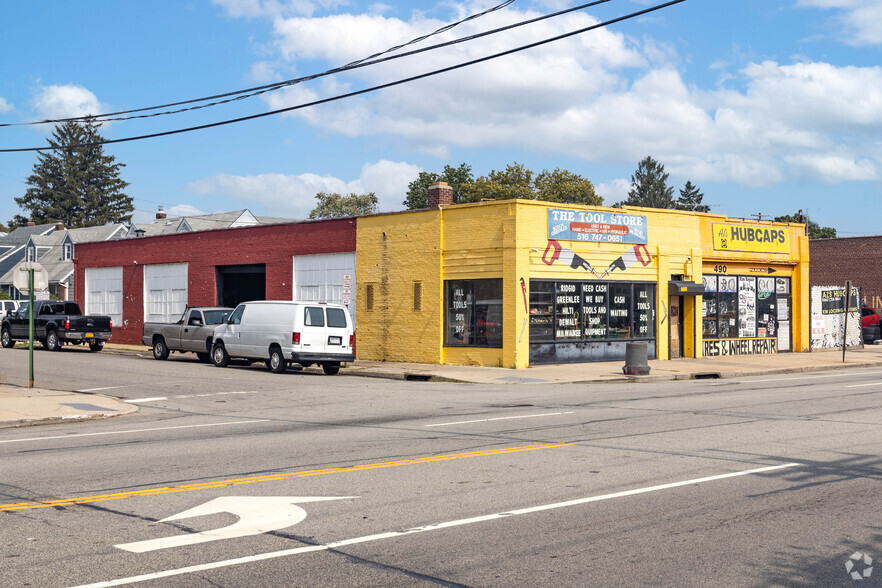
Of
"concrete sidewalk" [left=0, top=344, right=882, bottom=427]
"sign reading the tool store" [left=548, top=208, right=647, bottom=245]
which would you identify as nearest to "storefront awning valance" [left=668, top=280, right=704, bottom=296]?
"sign reading the tool store" [left=548, top=208, right=647, bottom=245]

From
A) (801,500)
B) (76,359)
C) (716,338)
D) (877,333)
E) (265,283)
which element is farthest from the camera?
(877,333)

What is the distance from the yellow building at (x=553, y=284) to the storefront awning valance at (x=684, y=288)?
0.05 meters

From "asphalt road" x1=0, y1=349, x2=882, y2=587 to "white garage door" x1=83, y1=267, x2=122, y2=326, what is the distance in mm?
26445

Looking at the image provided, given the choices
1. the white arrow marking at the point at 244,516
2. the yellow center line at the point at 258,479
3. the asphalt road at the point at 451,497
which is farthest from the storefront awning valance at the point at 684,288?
the white arrow marking at the point at 244,516

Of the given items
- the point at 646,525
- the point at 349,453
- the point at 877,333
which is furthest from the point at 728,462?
the point at 877,333

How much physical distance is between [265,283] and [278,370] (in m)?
10.8

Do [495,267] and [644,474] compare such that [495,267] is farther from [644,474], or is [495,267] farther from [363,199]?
[363,199]

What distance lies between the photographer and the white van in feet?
79.9

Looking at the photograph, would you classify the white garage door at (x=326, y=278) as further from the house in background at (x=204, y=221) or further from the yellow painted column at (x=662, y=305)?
the house in background at (x=204, y=221)

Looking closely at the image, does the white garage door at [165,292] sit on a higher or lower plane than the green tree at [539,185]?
lower

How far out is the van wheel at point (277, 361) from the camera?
24761 millimetres

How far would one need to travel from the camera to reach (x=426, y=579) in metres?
5.64

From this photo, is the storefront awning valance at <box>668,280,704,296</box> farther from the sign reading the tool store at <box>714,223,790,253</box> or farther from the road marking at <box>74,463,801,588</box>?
the road marking at <box>74,463,801,588</box>

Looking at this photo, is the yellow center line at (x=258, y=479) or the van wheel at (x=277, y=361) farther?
the van wheel at (x=277, y=361)
